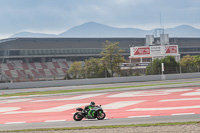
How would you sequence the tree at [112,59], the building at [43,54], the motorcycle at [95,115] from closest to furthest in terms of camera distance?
the motorcycle at [95,115], the tree at [112,59], the building at [43,54]

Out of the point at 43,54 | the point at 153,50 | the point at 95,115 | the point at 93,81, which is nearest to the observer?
the point at 95,115

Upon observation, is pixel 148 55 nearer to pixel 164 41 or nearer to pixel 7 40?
pixel 164 41

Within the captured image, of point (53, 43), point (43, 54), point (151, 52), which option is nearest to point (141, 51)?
point (151, 52)

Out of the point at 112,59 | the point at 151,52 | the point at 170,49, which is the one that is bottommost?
the point at 112,59

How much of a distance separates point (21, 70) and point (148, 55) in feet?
134

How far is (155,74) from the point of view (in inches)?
→ 2515

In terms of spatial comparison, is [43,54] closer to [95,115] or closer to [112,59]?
[112,59]

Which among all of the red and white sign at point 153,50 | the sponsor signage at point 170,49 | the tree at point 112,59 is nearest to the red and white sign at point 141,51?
the red and white sign at point 153,50

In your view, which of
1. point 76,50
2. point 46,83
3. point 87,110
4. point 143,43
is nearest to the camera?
point 87,110

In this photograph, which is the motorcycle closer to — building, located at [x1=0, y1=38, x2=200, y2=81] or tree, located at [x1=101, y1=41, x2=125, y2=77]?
tree, located at [x1=101, y1=41, x2=125, y2=77]

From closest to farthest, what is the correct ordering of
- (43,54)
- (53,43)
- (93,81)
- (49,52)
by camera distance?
(93,81) → (43,54) → (49,52) → (53,43)

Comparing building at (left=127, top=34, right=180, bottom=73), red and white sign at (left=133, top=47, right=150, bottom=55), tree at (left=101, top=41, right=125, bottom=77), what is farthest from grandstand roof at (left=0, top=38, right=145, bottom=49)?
tree at (left=101, top=41, right=125, bottom=77)

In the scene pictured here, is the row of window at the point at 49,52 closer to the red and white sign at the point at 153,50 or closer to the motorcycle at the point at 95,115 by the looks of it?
the red and white sign at the point at 153,50

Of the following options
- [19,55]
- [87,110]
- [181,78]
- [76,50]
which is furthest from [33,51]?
[87,110]
